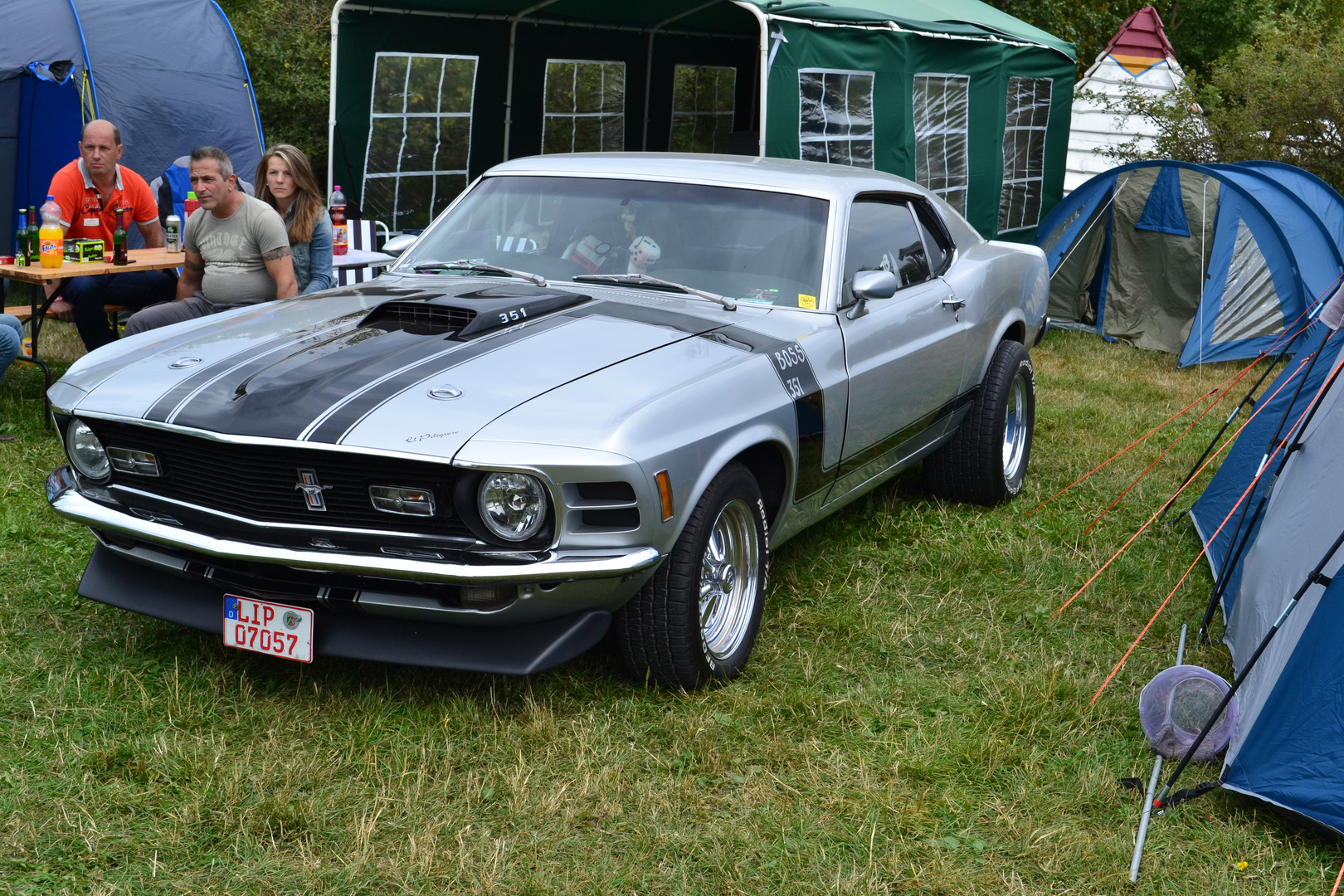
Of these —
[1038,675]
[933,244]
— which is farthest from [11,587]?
[933,244]

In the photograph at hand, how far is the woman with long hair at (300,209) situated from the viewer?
20.2ft

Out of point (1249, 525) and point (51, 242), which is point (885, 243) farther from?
point (51, 242)

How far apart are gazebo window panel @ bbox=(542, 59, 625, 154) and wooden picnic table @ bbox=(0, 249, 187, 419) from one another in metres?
5.77

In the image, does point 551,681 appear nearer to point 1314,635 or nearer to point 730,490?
point 730,490

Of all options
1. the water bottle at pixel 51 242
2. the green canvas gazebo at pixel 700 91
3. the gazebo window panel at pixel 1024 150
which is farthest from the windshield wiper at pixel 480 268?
the gazebo window panel at pixel 1024 150

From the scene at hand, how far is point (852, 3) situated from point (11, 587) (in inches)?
304

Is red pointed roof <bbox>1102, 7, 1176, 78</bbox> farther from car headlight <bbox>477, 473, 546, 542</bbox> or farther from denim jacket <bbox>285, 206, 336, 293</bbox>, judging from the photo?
car headlight <bbox>477, 473, 546, 542</bbox>

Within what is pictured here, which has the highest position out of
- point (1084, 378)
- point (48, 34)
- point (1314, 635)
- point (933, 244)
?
point (48, 34)

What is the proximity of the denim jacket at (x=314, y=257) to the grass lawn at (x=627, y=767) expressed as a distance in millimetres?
1958

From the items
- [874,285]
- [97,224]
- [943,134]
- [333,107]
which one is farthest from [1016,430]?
[333,107]

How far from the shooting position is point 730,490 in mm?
3695

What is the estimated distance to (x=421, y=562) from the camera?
320 centimetres

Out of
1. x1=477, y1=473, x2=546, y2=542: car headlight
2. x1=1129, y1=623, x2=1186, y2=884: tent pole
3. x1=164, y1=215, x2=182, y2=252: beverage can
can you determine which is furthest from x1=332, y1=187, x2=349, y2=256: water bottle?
x1=1129, y1=623, x2=1186, y2=884: tent pole

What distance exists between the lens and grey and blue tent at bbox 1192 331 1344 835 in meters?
3.16
